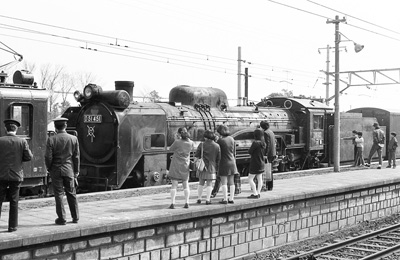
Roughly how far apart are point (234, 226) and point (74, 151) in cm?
369

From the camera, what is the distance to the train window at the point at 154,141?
14.8 metres

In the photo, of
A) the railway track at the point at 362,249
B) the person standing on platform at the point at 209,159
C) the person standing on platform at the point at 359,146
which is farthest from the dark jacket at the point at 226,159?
the person standing on platform at the point at 359,146

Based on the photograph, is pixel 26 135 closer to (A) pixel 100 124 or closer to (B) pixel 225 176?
(A) pixel 100 124

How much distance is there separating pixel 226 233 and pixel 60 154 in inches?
147

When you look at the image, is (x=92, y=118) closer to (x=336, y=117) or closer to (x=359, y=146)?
(x=336, y=117)

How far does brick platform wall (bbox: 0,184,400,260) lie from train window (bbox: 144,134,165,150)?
14.7 feet

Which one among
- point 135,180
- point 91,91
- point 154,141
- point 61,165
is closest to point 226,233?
point 61,165

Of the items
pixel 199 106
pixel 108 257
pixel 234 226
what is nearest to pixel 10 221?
pixel 108 257

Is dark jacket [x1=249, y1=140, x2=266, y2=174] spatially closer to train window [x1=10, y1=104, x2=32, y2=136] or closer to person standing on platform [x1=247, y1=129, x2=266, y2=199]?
person standing on platform [x1=247, y1=129, x2=266, y2=199]

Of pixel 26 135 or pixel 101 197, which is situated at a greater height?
pixel 26 135

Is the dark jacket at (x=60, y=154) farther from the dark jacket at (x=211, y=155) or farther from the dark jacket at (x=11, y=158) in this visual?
the dark jacket at (x=211, y=155)

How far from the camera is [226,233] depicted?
10047 mm

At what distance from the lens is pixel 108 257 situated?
312 inches

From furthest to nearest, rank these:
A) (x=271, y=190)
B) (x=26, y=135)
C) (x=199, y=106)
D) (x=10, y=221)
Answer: (x=199, y=106), (x=271, y=190), (x=26, y=135), (x=10, y=221)
